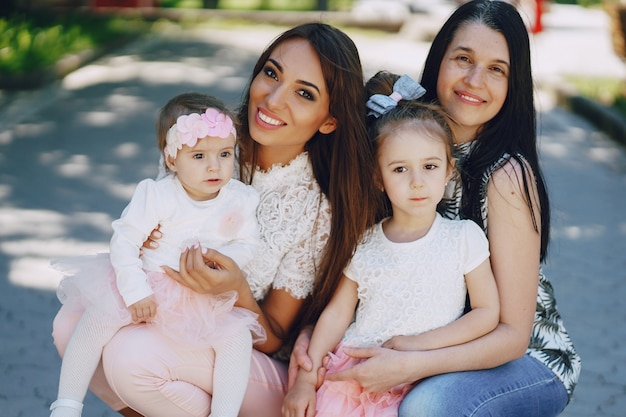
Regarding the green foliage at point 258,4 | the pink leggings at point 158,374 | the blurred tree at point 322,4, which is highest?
the pink leggings at point 158,374

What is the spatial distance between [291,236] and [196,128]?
493mm

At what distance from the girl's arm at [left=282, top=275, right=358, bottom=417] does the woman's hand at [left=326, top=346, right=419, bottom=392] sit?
0.14m

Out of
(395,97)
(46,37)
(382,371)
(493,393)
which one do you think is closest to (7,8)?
(46,37)

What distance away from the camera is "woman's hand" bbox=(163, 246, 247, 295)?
108 inches

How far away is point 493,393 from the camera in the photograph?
269 centimetres

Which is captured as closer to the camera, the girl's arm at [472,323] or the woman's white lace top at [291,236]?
the girl's arm at [472,323]

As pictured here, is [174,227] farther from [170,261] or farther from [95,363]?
[95,363]

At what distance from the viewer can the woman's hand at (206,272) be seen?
2.74 meters

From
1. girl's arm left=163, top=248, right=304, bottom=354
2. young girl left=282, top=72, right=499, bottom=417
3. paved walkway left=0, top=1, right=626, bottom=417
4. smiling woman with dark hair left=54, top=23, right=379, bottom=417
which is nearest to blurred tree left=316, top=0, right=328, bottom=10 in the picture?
paved walkway left=0, top=1, right=626, bottom=417

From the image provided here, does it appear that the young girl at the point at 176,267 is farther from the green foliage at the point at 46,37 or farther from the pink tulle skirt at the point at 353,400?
the green foliage at the point at 46,37

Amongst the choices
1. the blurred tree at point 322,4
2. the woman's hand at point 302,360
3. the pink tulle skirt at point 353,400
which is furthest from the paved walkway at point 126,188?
the blurred tree at point 322,4

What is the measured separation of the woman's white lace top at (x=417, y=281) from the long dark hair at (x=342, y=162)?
0.37 ft

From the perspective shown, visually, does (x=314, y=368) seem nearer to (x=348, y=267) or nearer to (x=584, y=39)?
(x=348, y=267)

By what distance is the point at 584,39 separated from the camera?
16.5 meters
